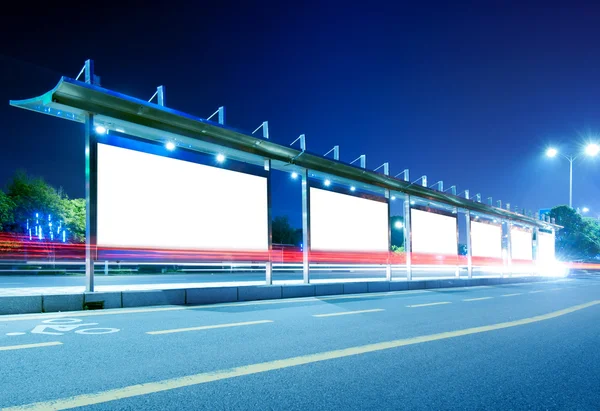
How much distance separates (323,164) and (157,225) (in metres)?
6.52

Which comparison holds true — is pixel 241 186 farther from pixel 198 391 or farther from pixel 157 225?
pixel 198 391

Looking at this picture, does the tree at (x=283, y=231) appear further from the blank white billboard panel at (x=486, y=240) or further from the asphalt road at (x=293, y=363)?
the asphalt road at (x=293, y=363)

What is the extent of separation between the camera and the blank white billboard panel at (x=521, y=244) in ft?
104

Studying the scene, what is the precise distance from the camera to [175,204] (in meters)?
11.9

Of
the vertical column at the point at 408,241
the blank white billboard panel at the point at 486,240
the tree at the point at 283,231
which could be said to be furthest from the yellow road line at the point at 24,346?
the tree at the point at 283,231

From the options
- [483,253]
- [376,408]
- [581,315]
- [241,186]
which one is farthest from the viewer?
[483,253]

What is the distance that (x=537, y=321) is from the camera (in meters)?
8.81

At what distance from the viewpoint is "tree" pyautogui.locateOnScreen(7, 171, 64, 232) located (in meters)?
46.5

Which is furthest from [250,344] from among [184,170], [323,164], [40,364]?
[323,164]

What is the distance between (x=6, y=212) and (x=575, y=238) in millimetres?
68748

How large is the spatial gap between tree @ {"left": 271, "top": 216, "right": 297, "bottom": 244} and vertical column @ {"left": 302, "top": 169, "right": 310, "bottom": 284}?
75.5 meters

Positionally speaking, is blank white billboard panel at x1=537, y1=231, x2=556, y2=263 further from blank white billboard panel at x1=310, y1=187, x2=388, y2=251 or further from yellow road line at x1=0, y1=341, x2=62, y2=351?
yellow road line at x1=0, y1=341, x2=62, y2=351

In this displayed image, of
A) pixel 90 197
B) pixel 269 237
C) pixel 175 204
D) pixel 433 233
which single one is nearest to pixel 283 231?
pixel 433 233

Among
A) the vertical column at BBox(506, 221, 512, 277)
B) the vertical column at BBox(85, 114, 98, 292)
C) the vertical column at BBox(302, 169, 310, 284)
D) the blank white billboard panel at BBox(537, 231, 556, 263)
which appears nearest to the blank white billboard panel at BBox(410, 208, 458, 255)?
the vertical column at BBox(302, 169, 310, 284)
